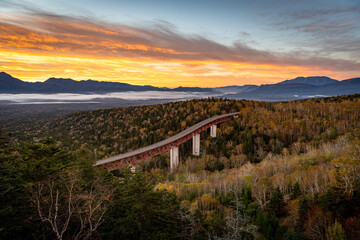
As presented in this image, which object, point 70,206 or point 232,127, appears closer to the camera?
point 70,206

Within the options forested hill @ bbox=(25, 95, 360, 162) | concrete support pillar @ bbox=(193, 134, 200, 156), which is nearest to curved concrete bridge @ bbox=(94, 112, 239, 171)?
concrete support pillar @ bbox=(193, 134, 200, 156)

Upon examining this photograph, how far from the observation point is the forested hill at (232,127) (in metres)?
90.2

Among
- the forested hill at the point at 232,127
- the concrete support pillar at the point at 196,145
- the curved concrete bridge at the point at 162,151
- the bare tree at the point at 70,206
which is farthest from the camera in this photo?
Result: the concrete support pillar at the point at 196,145

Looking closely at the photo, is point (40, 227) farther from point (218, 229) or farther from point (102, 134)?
point (102, 134)

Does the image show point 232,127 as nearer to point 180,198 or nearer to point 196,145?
point 196,145

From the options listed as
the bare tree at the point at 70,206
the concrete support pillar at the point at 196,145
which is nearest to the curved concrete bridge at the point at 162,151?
the concrete support pillar at the point at 196,145

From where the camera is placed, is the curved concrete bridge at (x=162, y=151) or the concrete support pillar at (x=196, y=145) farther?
the concrete support pillar at (x=196, y=145)

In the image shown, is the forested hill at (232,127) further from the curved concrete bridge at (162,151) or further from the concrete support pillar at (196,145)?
the curved concrete bridge at (162,151)

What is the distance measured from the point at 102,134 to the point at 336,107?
482 ft

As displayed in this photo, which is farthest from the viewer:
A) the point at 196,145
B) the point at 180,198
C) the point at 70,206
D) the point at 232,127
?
the point at 232,127

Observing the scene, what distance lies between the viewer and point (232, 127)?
349 feet

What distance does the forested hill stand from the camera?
90.2 metres

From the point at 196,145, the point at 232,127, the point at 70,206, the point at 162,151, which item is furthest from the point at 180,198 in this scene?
the point at 232,127

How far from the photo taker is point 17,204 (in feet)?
59.7
